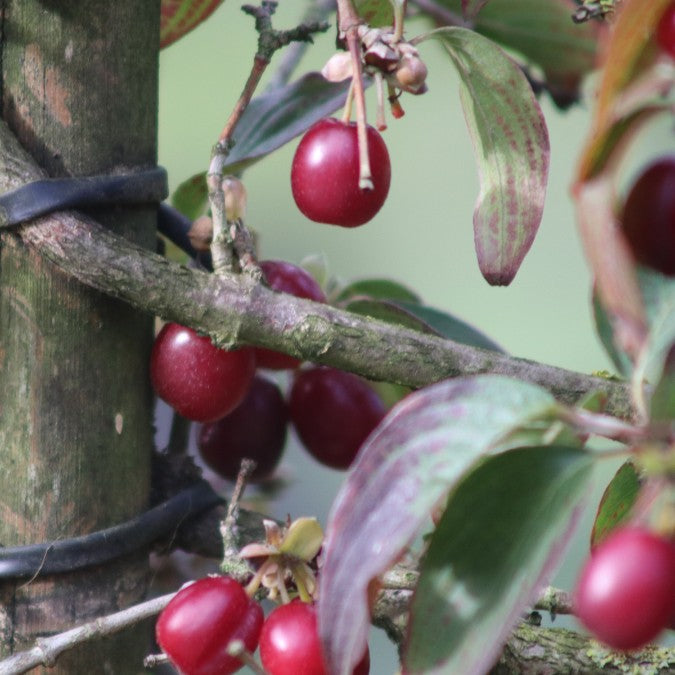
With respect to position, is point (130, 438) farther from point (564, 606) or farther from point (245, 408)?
point (564, 606)

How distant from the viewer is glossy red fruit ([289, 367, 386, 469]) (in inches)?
23.4

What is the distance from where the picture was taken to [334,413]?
59 cm

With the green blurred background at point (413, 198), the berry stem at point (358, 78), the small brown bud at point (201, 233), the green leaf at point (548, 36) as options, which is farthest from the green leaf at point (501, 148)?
the green blurred background at point (413, 198)

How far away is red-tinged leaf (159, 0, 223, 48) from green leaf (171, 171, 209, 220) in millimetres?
85

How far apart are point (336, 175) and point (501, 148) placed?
0.07m

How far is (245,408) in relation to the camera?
591 millimetres

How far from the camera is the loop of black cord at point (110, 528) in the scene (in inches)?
16.8

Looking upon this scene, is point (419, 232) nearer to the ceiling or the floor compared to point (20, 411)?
nearer to the floor

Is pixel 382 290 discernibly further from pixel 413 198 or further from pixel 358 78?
pixel 413 198

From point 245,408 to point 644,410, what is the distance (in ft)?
1.12

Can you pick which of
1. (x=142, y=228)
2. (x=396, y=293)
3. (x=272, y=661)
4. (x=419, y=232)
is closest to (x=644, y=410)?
(x=272, y=661)

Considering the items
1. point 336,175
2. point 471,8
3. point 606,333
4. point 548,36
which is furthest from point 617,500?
point 548,36

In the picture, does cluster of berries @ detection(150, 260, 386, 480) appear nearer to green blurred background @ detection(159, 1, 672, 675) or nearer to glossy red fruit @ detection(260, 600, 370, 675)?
glossy red fruit @ detection(260, 600, 370, 675)

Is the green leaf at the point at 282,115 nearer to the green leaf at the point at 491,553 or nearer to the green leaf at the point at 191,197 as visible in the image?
the green leaf at the point at 191,197
